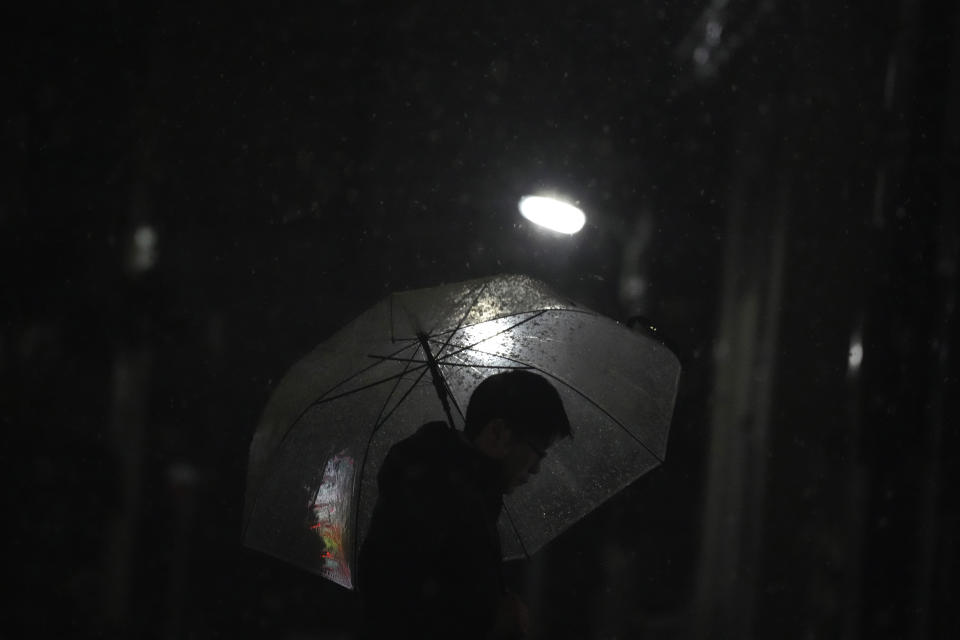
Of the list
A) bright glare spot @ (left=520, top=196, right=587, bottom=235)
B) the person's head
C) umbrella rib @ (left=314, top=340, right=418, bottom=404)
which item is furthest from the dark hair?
bright glare spot @ (left=520, top=196, right=587, bottom=235)

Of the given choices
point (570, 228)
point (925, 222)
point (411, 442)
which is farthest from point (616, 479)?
point (925, 222)

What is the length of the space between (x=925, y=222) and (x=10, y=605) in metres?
4.21

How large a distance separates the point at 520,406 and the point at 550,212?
4.27 feet

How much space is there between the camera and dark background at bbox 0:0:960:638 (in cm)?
324

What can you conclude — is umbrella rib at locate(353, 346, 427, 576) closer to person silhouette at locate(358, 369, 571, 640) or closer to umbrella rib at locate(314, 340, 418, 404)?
umbrella rib at locate(314, 340, 418, 404)

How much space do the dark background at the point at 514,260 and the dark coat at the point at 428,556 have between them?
175 centimetres

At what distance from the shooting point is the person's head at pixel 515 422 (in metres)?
2.06

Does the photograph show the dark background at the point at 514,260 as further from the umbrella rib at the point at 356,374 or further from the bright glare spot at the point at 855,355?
the umbrella rib at the point at 356,374

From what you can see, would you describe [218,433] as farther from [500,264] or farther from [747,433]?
[747,433]

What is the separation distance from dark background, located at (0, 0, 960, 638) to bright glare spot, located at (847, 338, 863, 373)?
0.06ft

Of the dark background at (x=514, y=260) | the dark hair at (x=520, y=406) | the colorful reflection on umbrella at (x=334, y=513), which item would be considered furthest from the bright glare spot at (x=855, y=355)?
the colorful reflection on umbrella at (x=334, y=513)

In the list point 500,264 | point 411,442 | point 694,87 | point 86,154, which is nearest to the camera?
point 411,442

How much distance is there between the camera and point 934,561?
123 inches

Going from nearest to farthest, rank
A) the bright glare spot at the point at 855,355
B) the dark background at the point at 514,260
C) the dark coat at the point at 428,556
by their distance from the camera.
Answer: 1. the dark coat at the point at 428,556
2. the dark background at the point at 514,260
3. the bright glare spot at the point at 855,355
